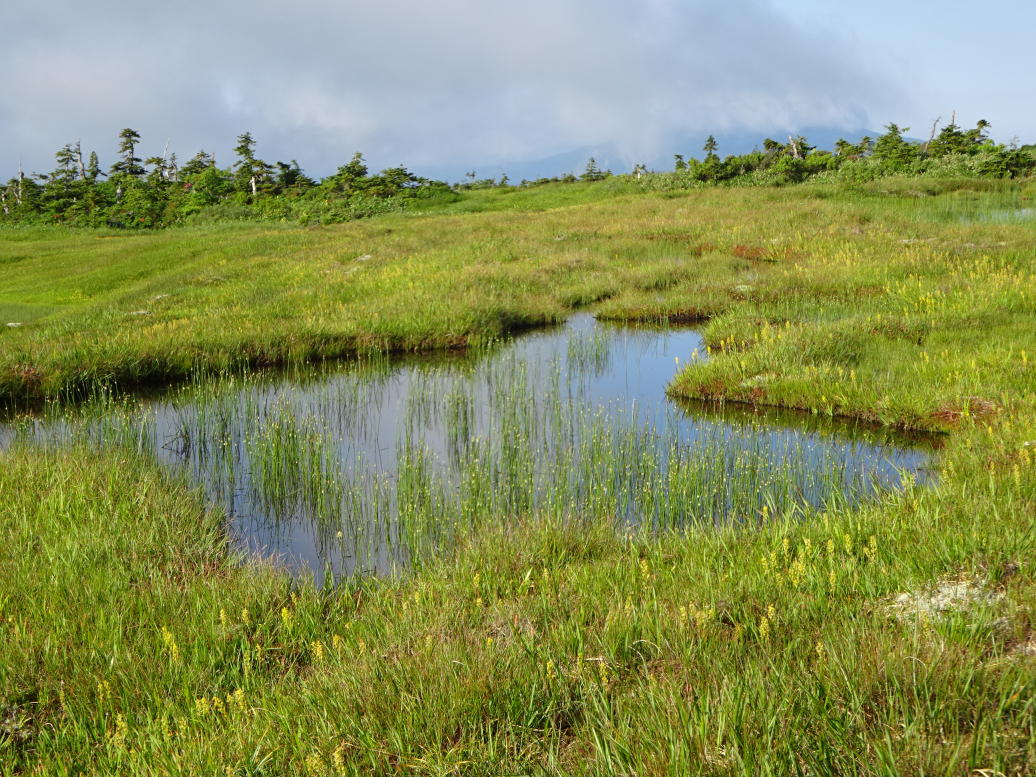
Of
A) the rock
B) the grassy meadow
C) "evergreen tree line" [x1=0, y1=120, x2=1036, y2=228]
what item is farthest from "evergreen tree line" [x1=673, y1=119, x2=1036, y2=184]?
the rock

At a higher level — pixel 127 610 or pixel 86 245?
pixel 86 245

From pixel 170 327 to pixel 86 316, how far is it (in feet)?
11.4

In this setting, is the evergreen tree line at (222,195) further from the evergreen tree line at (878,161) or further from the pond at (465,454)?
the pond at (465,454)

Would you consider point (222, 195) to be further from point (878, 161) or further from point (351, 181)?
point (878, 161)

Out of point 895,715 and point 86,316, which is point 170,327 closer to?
point 86,316

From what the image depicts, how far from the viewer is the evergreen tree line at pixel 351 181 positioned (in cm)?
4628

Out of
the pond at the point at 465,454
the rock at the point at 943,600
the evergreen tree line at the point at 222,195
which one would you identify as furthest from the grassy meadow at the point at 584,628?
the evergreen tree line at the point at 222,195

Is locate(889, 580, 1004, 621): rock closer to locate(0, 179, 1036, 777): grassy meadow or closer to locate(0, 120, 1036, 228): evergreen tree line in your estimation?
locate(0, 179, 1036, 777): grassy meadow

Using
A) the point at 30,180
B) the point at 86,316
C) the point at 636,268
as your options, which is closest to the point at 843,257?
the point at 636,268

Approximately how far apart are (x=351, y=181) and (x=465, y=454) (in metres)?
48.2

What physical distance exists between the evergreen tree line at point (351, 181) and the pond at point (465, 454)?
116 ft

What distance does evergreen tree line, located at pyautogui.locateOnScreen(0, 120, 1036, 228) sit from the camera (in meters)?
46.3

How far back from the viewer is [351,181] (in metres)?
53.4

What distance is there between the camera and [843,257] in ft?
64.8
